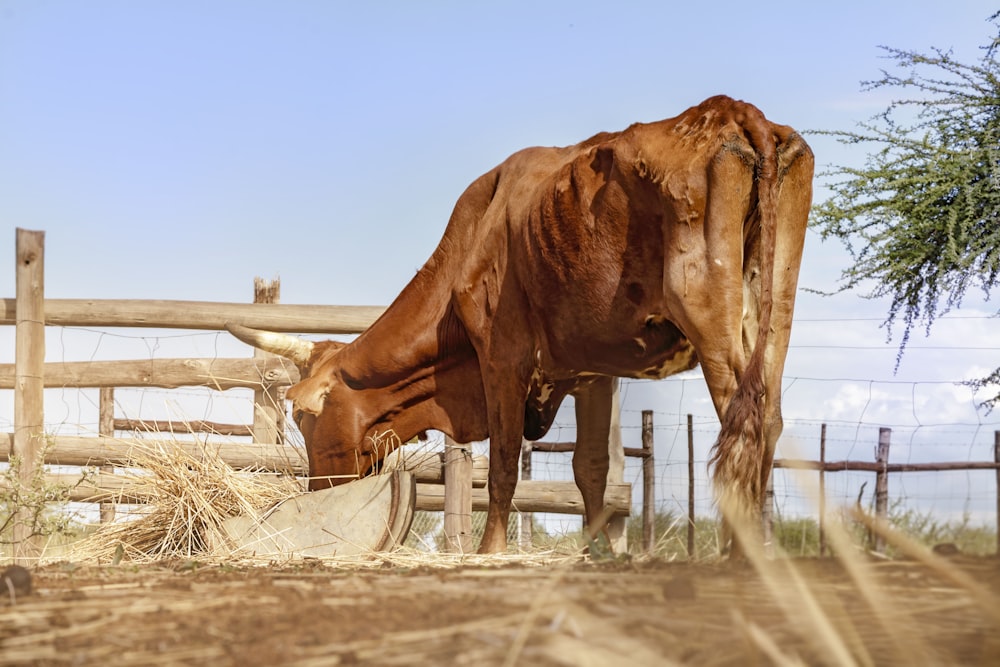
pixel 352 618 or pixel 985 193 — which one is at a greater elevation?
pixel 985 193

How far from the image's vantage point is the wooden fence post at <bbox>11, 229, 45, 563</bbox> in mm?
7387

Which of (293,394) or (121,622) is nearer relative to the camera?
(121,622)

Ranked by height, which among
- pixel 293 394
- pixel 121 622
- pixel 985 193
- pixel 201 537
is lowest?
pixel 201 537

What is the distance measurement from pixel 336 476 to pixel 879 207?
561cm

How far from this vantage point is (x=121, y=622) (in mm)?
2283

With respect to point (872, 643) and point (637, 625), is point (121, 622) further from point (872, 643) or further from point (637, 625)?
point (872, 643)

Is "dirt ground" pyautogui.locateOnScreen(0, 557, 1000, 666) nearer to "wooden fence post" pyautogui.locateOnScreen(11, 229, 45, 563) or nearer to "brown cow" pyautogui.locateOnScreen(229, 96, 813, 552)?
"brown cow" pyautogui.locateOnScreen(229, 96, 813, 552)

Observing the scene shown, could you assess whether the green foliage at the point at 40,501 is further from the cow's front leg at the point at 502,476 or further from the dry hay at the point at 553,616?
the dry hay at the point at 553,616

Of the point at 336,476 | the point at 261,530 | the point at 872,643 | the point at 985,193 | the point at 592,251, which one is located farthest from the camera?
the point at 985,193

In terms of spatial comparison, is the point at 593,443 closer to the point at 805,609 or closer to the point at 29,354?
the point at 805,609

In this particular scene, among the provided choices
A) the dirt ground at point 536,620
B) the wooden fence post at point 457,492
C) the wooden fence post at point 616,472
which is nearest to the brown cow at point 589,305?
the wooden fence post at point 457,492

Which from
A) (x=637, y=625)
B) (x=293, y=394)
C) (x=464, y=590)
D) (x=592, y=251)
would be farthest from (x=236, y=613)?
(x=293, y=394)

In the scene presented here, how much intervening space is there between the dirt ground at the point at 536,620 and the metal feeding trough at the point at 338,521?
266cm

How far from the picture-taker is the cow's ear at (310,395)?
20.1 feet
